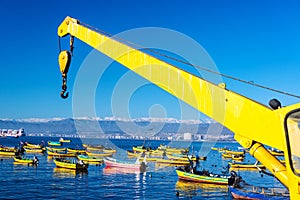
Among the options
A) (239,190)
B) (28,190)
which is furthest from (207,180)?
(28,190)

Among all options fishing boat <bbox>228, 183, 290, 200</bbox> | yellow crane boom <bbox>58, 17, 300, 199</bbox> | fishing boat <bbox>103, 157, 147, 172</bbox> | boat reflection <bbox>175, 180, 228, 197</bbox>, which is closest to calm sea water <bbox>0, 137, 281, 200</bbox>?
boat reflection <bbox>175, 180, 228, 197</bbox>

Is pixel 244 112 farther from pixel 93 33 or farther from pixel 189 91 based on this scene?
pixel 93 33

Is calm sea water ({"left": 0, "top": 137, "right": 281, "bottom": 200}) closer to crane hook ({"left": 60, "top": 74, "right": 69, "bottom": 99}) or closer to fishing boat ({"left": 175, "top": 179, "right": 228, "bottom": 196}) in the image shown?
fishing boat ({"left": 175, "top": 179, "right": 228, "bottom": 196})

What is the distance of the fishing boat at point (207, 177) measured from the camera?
50.1m

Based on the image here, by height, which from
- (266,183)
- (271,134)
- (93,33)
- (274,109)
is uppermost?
(93,33)

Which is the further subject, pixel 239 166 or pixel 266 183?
pixel 239 166

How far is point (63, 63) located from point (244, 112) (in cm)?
689

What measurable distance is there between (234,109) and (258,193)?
3229 centimetres

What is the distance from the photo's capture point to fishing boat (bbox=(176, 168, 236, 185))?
164 ft

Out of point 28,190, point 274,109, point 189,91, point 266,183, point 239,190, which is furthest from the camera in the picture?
point 266,183

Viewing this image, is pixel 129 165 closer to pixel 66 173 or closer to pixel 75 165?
pixel 75 165

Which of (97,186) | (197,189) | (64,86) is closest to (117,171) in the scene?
(97,186)

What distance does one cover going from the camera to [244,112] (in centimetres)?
765

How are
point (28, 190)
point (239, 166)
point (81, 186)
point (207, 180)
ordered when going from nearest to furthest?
1. point (28, 190)
2. point (81, 186)
3. point (207, 180)
4. point (239, 166)
